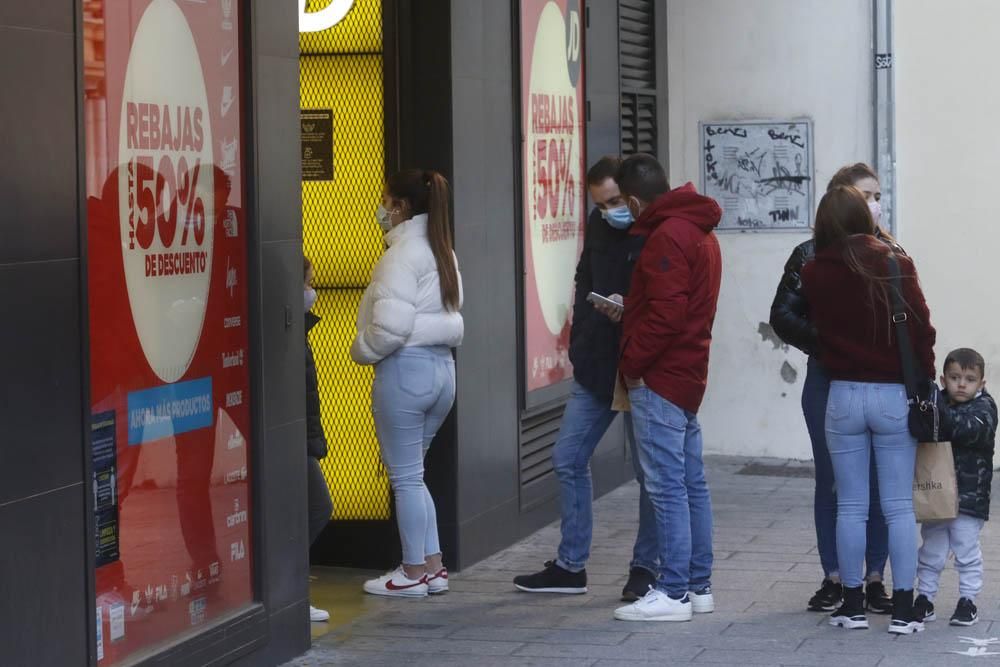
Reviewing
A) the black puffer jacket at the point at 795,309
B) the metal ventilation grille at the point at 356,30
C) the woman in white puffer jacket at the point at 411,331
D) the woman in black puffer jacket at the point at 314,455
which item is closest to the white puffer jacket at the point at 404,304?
the woman in white puffer jacket at the point at 411,331

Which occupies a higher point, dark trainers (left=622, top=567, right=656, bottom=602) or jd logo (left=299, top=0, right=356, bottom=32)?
jd logo (left=299, top=0, right=356, bottom=32)

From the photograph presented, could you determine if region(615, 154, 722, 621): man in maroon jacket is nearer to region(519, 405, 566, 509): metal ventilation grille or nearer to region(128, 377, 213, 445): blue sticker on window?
region(128, 377, 213, 445): blue sticker on window

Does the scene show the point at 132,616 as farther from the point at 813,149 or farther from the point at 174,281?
the point at 813,149

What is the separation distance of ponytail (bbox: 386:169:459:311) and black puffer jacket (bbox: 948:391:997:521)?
2.03 m

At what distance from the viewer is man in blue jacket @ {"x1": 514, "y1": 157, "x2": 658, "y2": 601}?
688cm

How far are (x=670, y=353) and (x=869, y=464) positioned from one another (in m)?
0.86

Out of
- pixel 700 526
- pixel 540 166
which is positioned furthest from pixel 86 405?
pixel 540 166

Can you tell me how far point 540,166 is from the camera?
8789 millimetres

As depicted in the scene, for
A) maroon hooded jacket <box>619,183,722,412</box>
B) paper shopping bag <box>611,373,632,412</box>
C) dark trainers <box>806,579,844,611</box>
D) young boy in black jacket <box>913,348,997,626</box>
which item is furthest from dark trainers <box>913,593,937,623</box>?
paper shopping bag <box>611,373,632,412</box>

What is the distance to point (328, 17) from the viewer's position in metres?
7.59

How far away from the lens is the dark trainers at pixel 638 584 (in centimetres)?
694

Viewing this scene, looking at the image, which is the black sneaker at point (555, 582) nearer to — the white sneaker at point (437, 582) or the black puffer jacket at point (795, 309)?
the white sneaker at point (437, 582)

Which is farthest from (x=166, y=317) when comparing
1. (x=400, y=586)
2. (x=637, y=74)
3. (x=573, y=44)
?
(x=637, y=74)

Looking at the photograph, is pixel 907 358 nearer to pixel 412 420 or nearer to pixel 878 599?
pixel 878 599
